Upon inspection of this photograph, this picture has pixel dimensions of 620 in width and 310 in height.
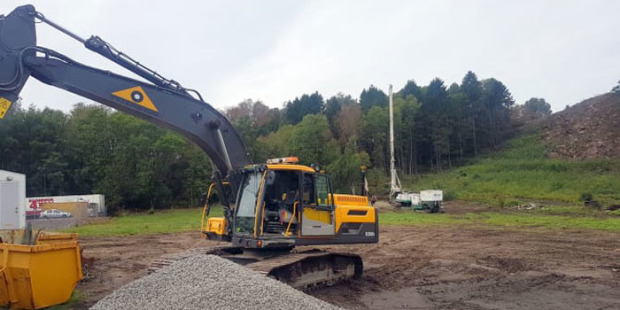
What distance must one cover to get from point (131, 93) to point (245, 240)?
3434mm

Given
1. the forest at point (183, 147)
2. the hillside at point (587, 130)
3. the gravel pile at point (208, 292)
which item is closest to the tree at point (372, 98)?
the forest at point (183, 147)

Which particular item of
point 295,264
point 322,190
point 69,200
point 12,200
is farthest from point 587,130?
point 295,264

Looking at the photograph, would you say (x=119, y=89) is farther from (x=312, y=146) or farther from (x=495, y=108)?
(x=495, y=108)

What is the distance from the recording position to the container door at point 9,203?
25850 mm

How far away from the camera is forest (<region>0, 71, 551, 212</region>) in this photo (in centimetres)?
5459

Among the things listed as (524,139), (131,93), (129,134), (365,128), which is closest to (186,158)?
(129,134)

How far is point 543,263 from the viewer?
13750 millimetres

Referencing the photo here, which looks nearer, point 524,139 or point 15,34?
point 15,34

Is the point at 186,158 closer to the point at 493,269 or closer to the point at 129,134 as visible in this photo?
the point at 129,134

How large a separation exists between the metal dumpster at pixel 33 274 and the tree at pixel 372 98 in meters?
71.8

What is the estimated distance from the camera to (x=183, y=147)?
5922 centimetres

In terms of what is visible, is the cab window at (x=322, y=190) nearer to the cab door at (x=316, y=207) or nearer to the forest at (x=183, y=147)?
the cab door at (x=316, y=207)

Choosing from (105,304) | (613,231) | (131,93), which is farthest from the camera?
(613,231)

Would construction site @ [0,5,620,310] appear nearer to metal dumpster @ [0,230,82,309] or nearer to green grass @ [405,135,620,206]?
metal dumpster @ [0,230,82,309]
